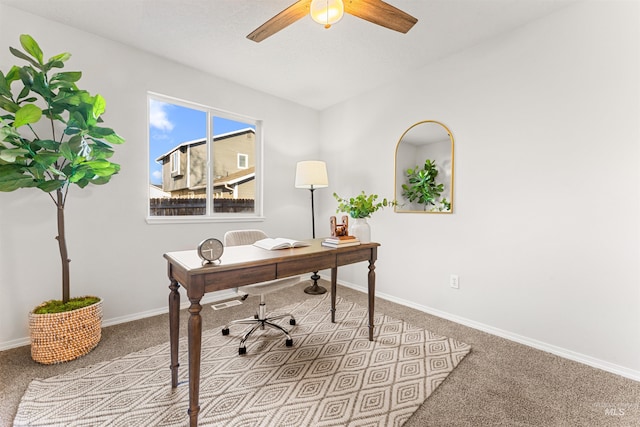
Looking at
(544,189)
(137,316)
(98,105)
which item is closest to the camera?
(98,105)

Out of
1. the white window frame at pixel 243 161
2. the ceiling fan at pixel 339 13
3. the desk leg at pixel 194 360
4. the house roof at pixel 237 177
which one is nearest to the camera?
the desk leg at pixel 194 360

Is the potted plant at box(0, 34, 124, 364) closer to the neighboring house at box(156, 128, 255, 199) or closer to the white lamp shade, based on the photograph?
the neighboring house at box(156, 128, 255, 199)

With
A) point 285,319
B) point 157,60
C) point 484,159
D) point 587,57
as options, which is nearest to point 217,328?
point 285,319

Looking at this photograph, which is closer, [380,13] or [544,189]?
[380,13]

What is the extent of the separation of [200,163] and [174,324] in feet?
6.58

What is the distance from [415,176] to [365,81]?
125cm

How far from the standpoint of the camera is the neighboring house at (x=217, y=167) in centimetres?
294

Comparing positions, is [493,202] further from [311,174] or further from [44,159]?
[44,159]

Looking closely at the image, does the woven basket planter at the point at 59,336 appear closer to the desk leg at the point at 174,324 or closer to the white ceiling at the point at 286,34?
the desk leg at the point at 174,324

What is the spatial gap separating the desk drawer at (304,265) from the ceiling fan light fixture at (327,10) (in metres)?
1.33

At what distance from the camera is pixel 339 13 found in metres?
1.43

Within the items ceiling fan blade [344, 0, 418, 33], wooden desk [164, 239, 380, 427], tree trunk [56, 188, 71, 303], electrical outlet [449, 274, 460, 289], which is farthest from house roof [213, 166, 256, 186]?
electrical outlet [449, 274, 460, 289]
